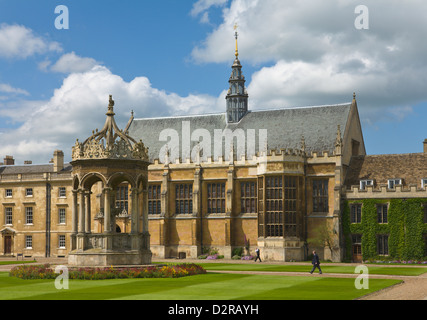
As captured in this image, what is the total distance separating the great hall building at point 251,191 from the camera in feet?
177

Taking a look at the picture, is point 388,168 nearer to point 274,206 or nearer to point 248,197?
point 274,206

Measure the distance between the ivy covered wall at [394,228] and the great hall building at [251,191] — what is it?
9cm

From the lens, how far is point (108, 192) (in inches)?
1352

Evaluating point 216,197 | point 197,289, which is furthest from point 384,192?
point 197,289

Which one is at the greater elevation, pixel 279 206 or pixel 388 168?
pixel 388 168

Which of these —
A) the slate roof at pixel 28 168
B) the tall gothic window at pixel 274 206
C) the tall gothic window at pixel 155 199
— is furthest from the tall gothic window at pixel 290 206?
the slate roof at pixel 28 168

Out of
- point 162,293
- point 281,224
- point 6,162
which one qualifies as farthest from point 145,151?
point 6,162

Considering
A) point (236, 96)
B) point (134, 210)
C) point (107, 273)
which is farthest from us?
point (236, 96)

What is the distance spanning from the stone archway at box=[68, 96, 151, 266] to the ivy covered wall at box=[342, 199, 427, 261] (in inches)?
973

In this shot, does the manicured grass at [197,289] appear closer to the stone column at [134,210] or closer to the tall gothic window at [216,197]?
the stone column at [134,210]

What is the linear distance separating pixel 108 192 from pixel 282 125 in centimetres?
3141

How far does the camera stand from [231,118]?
216 feet
